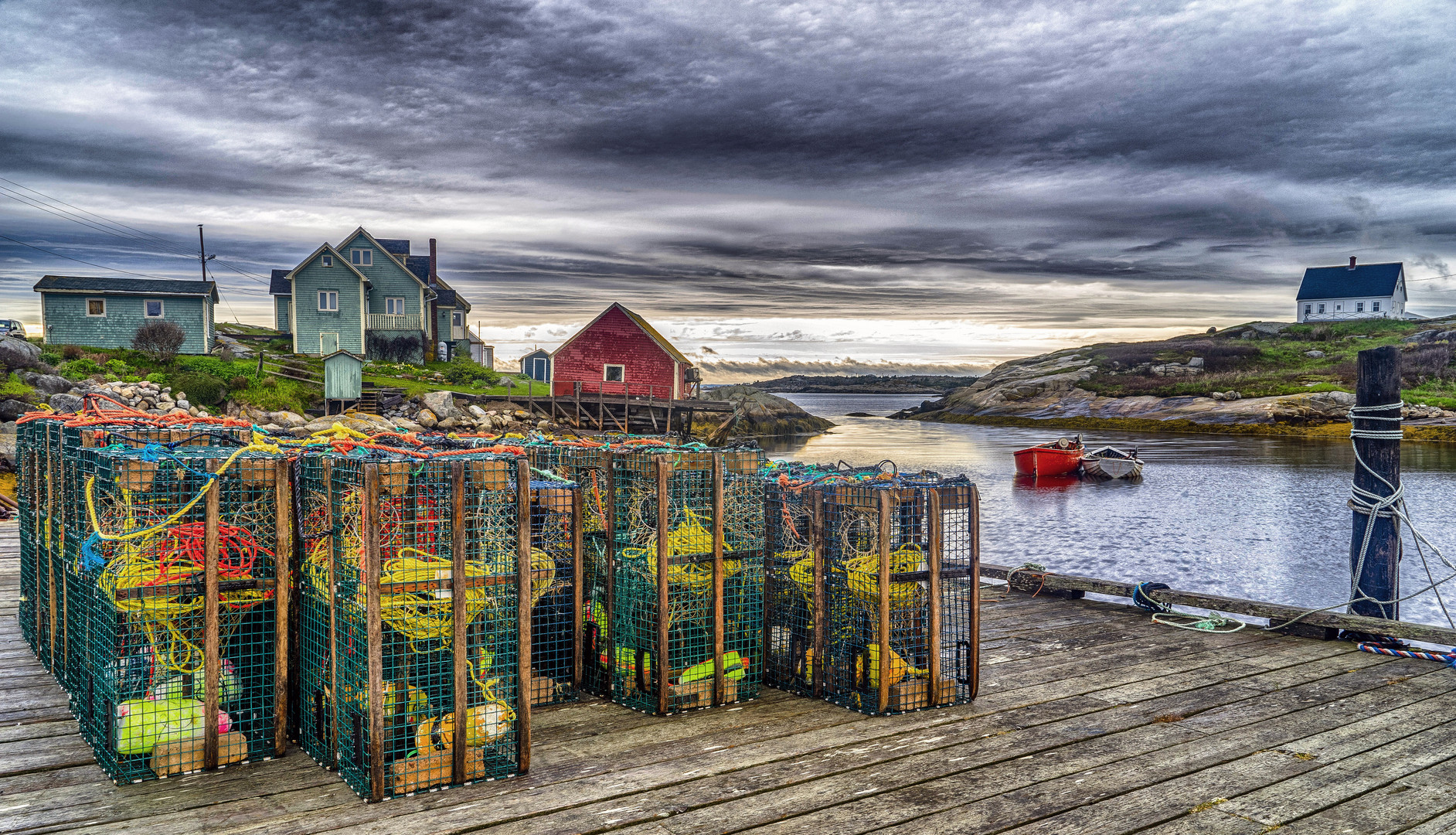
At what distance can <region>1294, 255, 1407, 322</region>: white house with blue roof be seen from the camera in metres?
91.1

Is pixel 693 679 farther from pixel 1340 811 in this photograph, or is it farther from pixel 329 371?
pixel 329 371

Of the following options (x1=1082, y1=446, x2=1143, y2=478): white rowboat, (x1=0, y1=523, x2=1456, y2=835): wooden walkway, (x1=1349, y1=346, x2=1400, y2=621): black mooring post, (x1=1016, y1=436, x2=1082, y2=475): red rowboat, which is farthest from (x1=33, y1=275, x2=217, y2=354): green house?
(x1=1349, y1=346, x2=1400, y2=621): black mooring post

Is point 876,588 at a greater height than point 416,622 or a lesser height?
lesser

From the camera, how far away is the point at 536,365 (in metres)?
62.8

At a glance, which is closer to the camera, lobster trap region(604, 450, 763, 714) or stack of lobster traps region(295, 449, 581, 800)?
stack of lobster traps region(295, 449, 581, 800)

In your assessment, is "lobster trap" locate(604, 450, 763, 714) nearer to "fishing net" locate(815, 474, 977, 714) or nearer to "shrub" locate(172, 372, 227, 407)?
"fishing net" locate(815, 474, 977, 714)

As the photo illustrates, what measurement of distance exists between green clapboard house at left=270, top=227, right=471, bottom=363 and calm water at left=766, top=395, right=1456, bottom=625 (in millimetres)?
19730

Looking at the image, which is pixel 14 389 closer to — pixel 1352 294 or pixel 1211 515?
pixel 1211 515

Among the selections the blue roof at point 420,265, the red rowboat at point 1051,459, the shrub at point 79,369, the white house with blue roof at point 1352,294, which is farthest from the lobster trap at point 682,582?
the white house with blue roof at point 1352,294

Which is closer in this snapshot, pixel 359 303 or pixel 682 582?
pixel 682 582

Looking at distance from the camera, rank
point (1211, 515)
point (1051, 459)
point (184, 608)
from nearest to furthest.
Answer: point (184, 608) → point (1211, 515) → point (1051, 459)

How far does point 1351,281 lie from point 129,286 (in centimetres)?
10370

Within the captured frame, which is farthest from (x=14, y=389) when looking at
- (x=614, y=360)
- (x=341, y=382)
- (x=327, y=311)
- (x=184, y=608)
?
(x=184, y=608)

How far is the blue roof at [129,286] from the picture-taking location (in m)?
39.3
